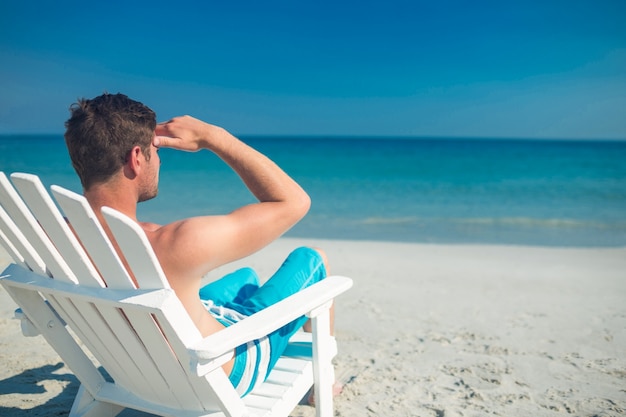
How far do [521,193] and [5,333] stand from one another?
49.6 ft

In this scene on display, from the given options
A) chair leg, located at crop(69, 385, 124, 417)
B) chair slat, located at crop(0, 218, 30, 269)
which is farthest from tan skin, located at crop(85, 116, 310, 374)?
chair leg, located at crop(69, 385, 124, 417)

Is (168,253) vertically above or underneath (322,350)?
above

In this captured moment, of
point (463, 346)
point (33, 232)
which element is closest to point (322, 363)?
point (33, 232)

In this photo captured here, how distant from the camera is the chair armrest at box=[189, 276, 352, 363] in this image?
1414 mm

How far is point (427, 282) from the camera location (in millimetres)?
5062

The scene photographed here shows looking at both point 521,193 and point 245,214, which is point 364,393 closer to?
point 245,214

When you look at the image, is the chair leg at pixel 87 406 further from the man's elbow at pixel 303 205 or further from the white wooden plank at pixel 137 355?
the man's elbow at pixel 303 205

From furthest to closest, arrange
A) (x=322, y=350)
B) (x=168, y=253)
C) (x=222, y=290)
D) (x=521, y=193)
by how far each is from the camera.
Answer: (x=521, y=193) → (x=222, y=290) → (x=322, y=350) → (x=168, y=253)

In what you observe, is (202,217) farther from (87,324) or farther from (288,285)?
(288,285)

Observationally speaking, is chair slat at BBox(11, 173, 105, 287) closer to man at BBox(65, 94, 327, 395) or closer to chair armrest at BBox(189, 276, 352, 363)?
man at BBox(65, 94, 327, 395)

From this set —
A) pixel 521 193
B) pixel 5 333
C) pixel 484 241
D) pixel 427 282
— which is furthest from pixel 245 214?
pixel 521 193

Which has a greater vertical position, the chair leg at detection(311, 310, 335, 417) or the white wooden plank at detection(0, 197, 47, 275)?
the white wooden plank at detection(0, 197, 47, 275)

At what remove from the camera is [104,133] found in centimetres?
161

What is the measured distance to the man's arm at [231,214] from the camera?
61.3 inches
